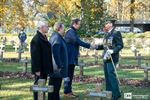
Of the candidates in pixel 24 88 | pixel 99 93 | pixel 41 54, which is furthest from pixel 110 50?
pixel 24 88

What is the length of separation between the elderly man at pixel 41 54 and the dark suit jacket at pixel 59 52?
0.36 metres

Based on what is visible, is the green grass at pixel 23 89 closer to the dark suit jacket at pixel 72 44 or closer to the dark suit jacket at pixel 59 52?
the dark suit jacket at pixel 72 44

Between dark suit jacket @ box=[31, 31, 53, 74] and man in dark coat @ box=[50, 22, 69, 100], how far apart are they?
0.29 m

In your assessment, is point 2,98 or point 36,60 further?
point 2,98

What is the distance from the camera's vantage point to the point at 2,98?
12.7 meters

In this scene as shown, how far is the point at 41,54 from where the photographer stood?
1038 cm

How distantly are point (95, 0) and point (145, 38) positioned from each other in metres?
7.05

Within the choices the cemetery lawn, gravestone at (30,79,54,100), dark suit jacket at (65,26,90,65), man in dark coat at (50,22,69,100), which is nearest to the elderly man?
man in dark coat at (50,22,69,100)

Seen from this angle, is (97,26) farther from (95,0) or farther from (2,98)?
(2,98)

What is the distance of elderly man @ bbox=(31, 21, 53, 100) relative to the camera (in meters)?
10.3

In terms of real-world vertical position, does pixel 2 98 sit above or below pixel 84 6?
below

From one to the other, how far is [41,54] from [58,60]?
571 mm

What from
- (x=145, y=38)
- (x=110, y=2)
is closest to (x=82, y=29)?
(x=145, y=38)

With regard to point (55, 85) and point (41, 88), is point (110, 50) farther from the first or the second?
point (41, 88)
